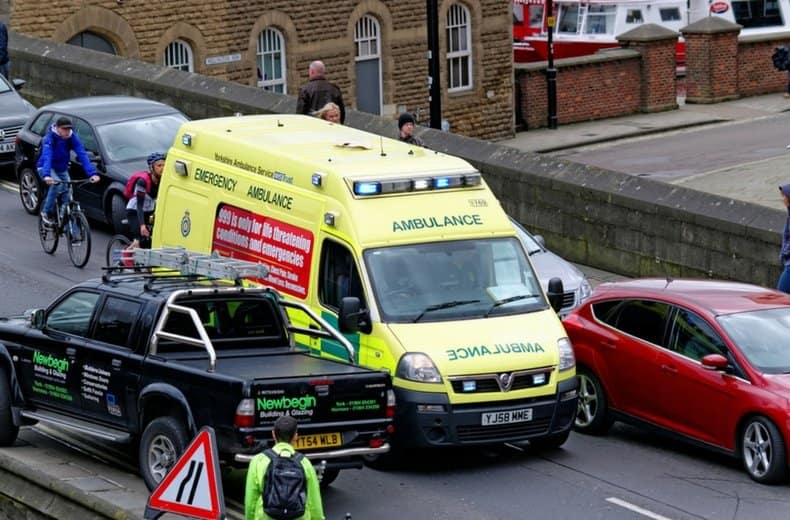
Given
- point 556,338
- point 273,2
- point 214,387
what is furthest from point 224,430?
point 273,2

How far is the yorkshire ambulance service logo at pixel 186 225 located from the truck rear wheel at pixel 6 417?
306 cm

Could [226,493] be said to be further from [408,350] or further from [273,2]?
[273,2]

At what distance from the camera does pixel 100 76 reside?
97.3ft

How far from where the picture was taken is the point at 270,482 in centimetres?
1055

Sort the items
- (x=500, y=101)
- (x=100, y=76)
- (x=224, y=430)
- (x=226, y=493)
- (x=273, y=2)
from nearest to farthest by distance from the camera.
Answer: (x=224, y=430) → (x=226, y=493) → (x=100, y=76) → (x=273, y=2) → (x=500, y=101)

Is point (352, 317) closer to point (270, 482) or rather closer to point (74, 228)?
point (270, 482)

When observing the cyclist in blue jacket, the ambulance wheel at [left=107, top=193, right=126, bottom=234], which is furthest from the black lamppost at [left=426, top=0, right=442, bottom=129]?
the cyclist in blue jacket

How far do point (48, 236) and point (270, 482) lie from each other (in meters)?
11.9

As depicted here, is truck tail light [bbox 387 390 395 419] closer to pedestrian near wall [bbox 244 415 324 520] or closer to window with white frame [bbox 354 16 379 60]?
pedestrian near wall [bbox 244 415 324 520]

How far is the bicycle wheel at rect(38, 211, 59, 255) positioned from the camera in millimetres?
21656

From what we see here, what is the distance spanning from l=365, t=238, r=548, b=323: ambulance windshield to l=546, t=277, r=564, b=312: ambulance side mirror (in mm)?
211

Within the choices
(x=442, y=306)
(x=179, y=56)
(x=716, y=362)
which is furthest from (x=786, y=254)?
(x=179, y=56)

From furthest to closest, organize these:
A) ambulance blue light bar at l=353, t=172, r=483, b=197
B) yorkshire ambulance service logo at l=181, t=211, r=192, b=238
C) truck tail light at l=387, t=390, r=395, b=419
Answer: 1. yorkshire ambulance service logo at l=181, t=211, r=192, b=238
2. ambulance blue light bar at l=353, t=172, r=483, b=197
3. truck tail light at l=387, t=390, r=395, b=419

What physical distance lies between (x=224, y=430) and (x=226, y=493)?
111 centimetres
